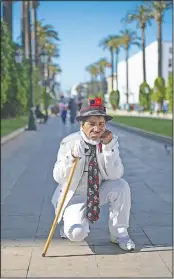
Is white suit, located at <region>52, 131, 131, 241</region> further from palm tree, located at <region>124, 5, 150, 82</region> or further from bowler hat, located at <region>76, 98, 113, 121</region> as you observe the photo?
palm tree, located at <region>124, 5, 150, 82</region>

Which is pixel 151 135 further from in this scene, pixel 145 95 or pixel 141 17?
pixel 145 95

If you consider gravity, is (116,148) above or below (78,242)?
above

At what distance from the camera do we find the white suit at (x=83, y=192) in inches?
210

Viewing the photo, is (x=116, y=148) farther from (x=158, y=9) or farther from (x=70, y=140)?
(x=158, y=9)

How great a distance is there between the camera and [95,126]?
5.20 m

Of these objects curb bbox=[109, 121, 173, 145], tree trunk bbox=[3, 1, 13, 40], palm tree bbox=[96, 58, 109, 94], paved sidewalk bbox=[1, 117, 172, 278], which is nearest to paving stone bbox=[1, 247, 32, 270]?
paved sidewalk bbox=[1, 117, 172, 278]

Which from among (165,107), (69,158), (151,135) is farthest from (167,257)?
(165,107)

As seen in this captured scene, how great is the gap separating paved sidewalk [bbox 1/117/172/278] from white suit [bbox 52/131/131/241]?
19 centimetres

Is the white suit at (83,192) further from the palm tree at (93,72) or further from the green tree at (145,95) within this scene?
the palm tree at (93,72)

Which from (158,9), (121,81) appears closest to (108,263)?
(158,9)

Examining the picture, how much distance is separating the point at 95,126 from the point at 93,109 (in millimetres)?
149

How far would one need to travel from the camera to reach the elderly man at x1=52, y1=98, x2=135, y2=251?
522 centimetres

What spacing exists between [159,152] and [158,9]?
79.6ft

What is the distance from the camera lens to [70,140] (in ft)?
17.6
